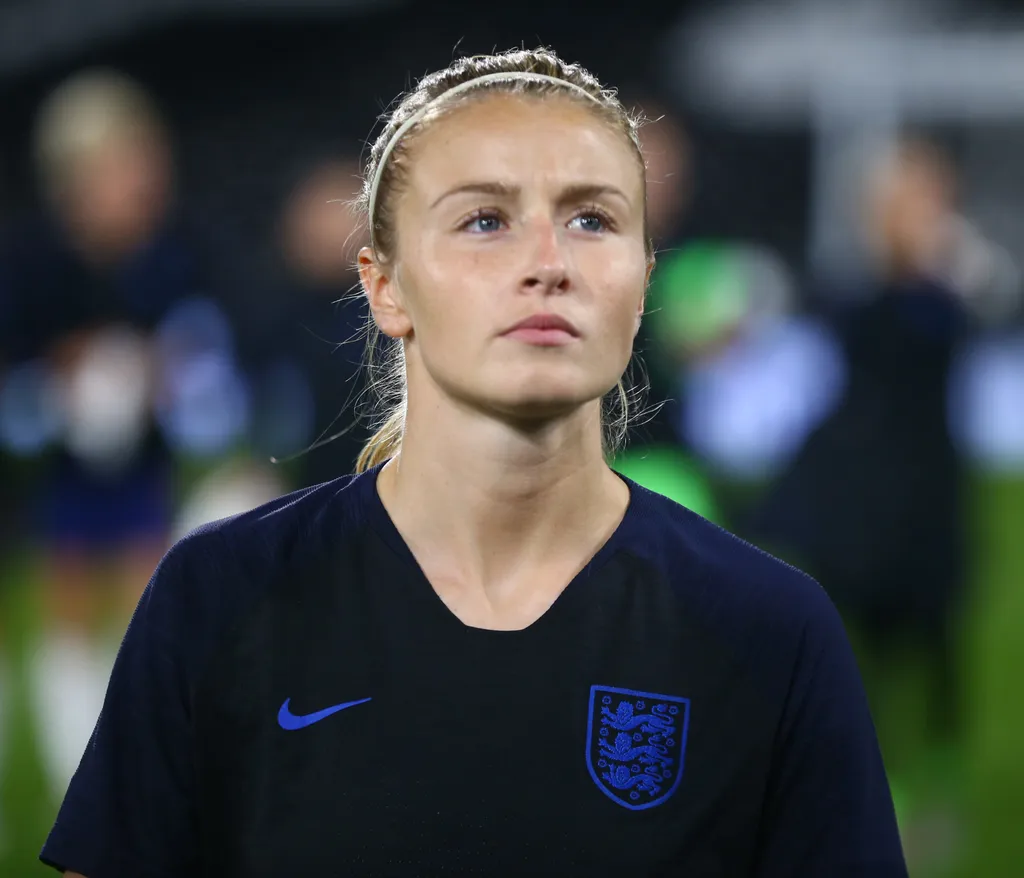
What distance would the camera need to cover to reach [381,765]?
2061mm

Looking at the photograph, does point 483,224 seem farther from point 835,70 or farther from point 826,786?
point 835,70

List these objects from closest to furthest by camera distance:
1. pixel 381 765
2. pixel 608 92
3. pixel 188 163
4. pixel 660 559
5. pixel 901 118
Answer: pixel 381 765, pixel 660 559, pixel 608 92, pixel 901 118, pixel 188 163

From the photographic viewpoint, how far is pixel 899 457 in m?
6.04

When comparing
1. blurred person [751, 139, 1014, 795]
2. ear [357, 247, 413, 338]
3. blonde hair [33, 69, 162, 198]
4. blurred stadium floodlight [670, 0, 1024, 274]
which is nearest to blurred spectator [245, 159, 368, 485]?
blonde hair [33, 69, 162, 198]

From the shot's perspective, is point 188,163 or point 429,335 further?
point 188,163

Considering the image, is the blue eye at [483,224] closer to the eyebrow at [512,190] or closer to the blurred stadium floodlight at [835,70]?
the eyebrow at [512,190]

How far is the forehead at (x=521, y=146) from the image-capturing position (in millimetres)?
2127

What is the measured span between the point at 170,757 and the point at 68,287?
3.75m

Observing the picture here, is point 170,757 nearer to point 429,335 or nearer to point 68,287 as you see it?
point 429,335

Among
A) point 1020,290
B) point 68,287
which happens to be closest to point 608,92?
point 68,287

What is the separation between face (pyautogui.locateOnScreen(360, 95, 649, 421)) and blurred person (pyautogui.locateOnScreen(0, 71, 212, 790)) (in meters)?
3.40

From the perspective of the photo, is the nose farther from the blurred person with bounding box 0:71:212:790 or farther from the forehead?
the blurred person with bounding box 0:71:212:790

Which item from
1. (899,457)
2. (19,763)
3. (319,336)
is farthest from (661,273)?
(19,763)

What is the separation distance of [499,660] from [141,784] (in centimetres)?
51
